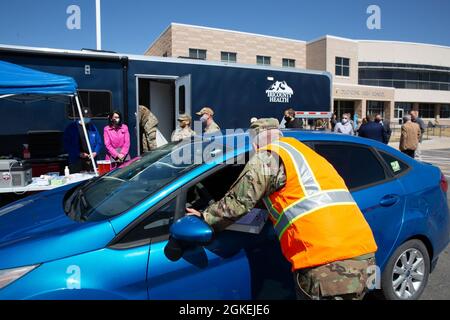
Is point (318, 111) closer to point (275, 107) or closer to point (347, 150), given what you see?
point (275, 107)

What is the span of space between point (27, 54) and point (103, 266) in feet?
17.8

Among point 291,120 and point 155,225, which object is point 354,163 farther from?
point 291,120

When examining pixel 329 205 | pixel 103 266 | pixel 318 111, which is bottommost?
pixel 103 266

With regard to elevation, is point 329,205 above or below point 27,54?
below

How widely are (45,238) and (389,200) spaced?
2.48 m

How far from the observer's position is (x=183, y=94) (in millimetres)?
7336

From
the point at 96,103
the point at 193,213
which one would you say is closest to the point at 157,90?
the point at 96,103

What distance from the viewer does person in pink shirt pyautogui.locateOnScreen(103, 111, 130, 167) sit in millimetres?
6363

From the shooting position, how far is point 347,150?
2.96 meters

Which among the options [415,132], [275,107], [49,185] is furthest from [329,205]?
[415,132]

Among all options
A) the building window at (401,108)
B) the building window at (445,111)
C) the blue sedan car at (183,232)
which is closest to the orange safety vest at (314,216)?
the blue sedan car at (183,232)

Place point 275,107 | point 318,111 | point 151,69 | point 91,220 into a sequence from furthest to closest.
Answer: point 318,111, point 275,107, point 151,69, point 91,220

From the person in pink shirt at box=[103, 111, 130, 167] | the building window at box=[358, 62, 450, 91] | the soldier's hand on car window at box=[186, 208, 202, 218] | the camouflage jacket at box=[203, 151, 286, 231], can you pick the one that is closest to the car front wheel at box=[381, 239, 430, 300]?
the camouflage jacket at box=[203, 151, 286, 231]

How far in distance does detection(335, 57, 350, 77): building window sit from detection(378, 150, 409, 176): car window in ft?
110
